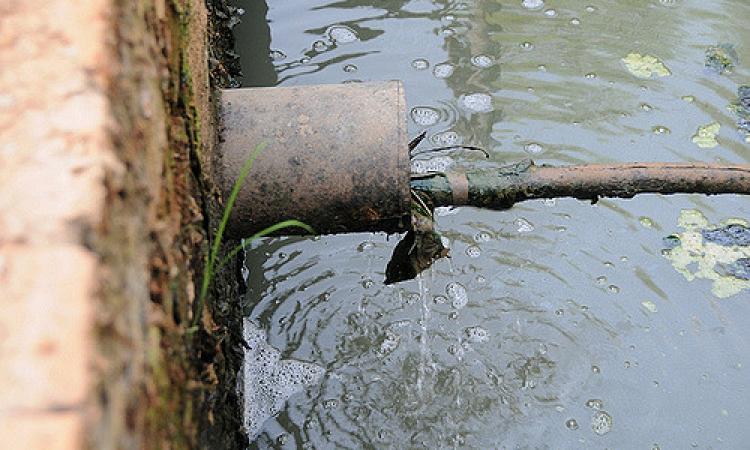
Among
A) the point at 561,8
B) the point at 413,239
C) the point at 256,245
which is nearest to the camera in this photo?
the point at 413,239

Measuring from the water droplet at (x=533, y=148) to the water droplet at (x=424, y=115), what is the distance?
43 cm

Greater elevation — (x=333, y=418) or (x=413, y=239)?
(x=413, y=239)

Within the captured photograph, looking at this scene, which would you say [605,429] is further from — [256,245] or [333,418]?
[256,245]

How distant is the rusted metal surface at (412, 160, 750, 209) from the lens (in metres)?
1.92

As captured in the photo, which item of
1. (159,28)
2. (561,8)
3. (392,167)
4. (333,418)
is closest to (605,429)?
(333,418)

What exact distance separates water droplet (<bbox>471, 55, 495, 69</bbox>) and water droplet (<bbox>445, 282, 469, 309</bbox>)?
141cm

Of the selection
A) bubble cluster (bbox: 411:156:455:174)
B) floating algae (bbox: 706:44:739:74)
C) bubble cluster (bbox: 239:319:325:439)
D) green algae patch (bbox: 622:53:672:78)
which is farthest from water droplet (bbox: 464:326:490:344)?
floating algae (bbox: 706:44:739:74)

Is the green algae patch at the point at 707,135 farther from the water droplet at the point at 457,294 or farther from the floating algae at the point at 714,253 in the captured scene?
the water droplet at the point at 457,294

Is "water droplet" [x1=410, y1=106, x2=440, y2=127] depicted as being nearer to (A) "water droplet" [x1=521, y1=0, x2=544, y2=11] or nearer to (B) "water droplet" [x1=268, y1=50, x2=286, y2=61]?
(B) "water droplet" [x1=268, y1=50, x2=286, y2=61]

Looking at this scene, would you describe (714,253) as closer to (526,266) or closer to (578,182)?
(526,266)

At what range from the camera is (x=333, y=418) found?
263cm

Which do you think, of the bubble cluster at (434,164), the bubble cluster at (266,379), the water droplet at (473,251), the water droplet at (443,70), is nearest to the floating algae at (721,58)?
the water droplet at (443,70)

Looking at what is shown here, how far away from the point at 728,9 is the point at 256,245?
292 cm

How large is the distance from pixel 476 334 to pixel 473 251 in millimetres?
429
